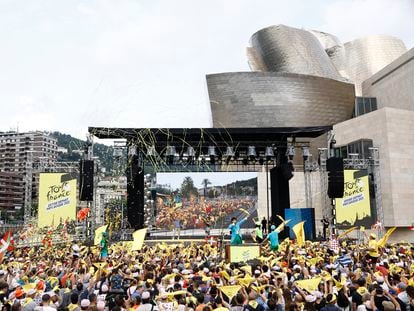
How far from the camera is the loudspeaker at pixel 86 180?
755 inches

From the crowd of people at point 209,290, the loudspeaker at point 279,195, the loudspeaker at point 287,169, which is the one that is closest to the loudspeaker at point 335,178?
the loudspeaker at point 287,169

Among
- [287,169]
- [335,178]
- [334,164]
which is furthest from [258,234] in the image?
[287,169]

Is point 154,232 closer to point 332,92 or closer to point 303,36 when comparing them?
point 332,92

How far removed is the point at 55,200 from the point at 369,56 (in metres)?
45.6

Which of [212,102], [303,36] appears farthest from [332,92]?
[212,102]

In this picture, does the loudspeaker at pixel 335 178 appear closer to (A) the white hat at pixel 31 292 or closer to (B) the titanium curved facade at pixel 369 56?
(A) the white hat at pixel 31 292

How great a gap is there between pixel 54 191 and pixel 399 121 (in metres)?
24.7

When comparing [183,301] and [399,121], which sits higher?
[399,121]

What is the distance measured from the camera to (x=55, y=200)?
21.6 m

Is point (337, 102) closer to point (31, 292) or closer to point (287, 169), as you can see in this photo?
point (287, 169)

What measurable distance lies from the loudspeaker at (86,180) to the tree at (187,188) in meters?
12.2

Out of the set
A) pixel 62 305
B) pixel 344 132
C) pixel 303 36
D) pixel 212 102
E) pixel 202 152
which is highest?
pixel 303 36

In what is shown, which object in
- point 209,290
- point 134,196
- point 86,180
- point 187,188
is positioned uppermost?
point 86,180

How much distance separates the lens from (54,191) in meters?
21.7
